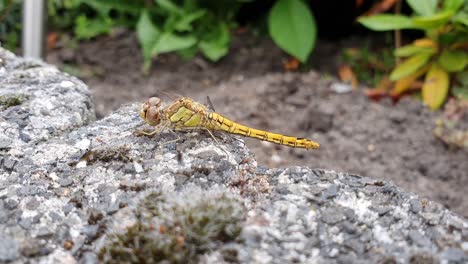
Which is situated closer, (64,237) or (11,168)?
(64,237)

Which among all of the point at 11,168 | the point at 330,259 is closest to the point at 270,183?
the point at 330,259

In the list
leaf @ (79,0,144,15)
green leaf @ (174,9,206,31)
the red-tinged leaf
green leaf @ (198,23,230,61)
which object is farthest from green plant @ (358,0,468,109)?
leaf @ (79,0,144,15)

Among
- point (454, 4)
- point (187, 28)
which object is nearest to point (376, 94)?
point (454, 4)

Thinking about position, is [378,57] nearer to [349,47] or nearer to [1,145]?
[349,47]

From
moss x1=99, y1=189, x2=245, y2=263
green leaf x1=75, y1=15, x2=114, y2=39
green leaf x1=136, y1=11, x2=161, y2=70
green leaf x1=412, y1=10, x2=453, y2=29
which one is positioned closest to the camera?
moss x1=99, y1=189, x2=245, y2=263

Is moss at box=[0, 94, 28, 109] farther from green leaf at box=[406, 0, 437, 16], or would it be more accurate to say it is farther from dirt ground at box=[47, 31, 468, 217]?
green leaf at box=[406, 0, 437, 16]

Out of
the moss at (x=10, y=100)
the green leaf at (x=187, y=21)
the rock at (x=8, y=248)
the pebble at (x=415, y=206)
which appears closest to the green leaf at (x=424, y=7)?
the green leaf at (x=187, y=21)

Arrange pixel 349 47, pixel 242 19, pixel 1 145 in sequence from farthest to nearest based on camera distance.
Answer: pixel 242 19
pixel 349 47
pixel 1 145
